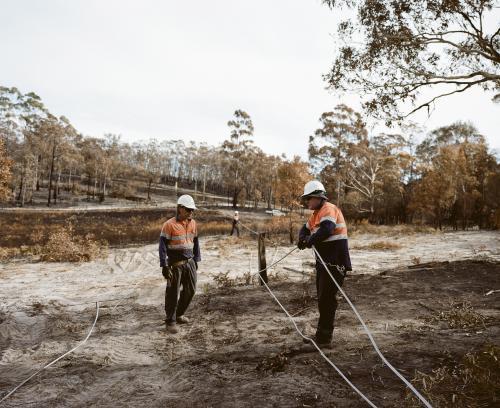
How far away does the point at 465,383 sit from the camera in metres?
3.04

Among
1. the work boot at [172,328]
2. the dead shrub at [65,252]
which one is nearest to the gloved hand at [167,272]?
the work boot at [172,328]

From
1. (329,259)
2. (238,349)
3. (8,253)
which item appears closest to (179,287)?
(238,349)

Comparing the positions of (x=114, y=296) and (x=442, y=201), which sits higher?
(x=442, y=201)

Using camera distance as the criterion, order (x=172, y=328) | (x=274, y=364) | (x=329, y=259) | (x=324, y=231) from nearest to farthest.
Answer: (x=274, y=364), (x=324, y=231), (x=329, y=259), (x=172, y=328)

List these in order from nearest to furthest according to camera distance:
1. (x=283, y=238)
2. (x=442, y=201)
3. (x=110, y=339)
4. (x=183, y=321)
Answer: (x=110, y=339) < (x=183, y=321) < (x=283, y=238) < (x=442, y=201)

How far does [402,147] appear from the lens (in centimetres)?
3553

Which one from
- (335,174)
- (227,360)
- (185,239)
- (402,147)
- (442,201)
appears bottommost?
(227,360)

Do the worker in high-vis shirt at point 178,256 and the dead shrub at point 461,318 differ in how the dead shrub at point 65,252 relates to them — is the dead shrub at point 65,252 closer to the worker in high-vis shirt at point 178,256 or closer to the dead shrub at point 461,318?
the worker in high-vis shirt at point 178,256

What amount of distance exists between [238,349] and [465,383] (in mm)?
2471

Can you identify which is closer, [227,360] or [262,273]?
[227,360]

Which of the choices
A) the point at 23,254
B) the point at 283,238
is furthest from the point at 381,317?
the point at 283,238

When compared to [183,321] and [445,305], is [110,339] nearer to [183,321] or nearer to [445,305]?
[183,321]

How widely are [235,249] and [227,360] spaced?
39.8ft

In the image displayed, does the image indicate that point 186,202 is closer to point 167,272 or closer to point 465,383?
point 167,272
